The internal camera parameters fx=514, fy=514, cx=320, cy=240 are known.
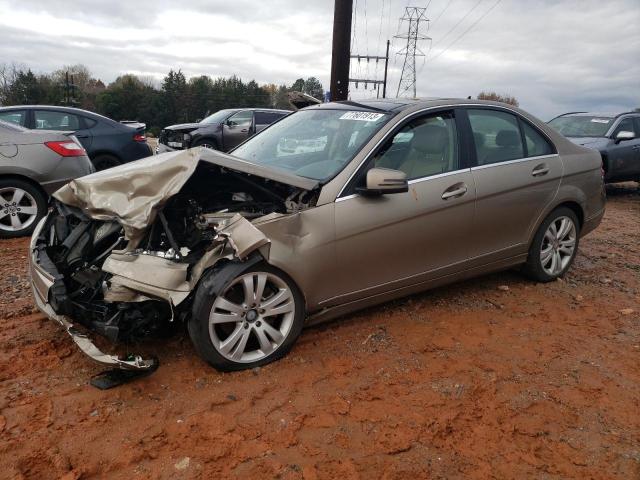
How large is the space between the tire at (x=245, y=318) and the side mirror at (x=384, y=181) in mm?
817

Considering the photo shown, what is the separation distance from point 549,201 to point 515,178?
0.51 m

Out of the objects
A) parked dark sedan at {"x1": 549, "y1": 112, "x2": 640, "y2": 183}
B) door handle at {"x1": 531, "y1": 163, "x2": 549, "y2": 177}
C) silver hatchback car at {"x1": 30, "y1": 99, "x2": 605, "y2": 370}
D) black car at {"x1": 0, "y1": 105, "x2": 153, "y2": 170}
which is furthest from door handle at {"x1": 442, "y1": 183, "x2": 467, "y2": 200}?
parked dark sedan at {"x1": 549, "y1": 112, "x2": 640, "y2": 183}

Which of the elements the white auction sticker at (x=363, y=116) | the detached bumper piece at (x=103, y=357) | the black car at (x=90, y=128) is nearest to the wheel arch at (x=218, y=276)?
the detached bumper piece at (x=103, y=357)

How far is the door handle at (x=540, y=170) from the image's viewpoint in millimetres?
4398

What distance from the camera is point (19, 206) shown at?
580cm

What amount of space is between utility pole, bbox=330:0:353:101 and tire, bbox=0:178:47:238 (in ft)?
19.5

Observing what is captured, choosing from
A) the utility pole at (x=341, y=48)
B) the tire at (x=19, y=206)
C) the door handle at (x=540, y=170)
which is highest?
the utility pole at (x=341, y=48)

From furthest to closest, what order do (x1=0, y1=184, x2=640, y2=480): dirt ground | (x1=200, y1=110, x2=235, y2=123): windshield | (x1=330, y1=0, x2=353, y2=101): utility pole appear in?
(x1=200, y1=110, x2=235, y2=123): windshield → (x1=330, y1=0, x2=353, y2=101): utility pole → (x1=0, y1=184, x2=640, y2=480): dirt ground

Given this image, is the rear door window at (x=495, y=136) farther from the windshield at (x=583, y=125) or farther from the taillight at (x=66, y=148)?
the windshield at (x=583, y=125)

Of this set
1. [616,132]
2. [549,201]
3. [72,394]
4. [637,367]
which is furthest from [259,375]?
[616,132]

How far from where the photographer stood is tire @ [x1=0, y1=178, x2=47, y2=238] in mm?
5711

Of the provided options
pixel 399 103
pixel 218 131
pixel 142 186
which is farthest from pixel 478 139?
pixel 218 131

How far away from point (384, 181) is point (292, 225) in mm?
670

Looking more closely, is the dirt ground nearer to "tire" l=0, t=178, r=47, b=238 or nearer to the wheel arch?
the wheel arch
